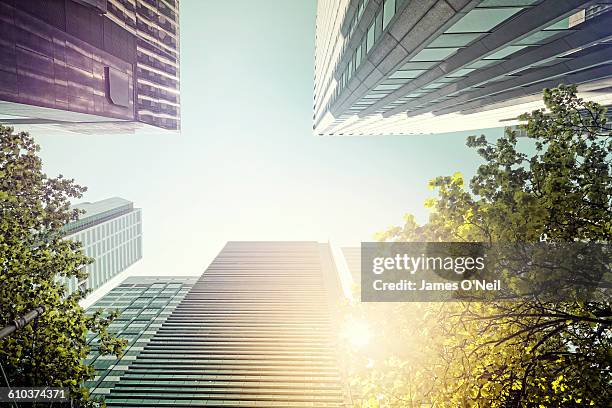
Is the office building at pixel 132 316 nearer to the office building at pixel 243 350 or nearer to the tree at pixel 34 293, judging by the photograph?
the office building at pixel 243 350

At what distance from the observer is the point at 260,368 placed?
4978 centimetres

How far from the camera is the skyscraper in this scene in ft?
34.3

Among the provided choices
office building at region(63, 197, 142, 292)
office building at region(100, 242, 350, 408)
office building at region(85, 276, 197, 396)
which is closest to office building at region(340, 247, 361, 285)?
office building at region(100, 242, 350, 408)

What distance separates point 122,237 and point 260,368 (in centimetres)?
10959

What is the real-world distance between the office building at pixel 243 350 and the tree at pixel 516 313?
39.4 meters

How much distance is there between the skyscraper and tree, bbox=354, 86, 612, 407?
350cm

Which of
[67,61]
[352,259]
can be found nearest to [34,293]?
[67,61]

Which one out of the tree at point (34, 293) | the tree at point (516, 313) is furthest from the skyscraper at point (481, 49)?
the tree at point (34, 293)

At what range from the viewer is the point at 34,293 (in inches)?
429

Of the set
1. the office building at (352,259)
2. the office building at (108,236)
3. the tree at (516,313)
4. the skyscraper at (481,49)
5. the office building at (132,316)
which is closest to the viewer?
the tree at (516,313)

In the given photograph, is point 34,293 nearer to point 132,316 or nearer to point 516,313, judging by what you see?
point 516,313

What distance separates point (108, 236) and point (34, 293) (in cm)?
13018

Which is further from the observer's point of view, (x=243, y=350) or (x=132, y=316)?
(x=132, y=316)

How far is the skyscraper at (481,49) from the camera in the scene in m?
10.4
